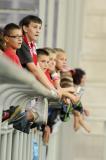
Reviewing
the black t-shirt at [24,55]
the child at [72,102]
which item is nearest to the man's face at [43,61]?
the child at [72,102]

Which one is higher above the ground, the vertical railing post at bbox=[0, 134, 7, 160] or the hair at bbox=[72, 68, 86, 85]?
the hair at bbox=[72, 68, 86, 85]

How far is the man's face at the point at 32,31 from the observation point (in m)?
3.90

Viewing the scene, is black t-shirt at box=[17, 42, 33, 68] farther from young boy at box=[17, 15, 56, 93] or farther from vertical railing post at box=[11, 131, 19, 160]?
vertical railing post at box=[11, 131, 19, 160]

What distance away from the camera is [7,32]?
3410 mm

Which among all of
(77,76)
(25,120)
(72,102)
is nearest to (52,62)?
(72,102)

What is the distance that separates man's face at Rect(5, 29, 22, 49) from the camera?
335 cm

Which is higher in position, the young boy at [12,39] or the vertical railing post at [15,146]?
the young boy at [12,39]

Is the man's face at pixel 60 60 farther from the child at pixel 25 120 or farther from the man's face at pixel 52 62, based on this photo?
the child at pixel 25 120

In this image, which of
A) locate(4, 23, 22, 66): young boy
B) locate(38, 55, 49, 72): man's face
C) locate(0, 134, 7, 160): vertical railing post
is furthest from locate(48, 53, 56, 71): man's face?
locate(0, 134, 7, 160): vertical railing post

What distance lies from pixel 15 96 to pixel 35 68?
1387 mm

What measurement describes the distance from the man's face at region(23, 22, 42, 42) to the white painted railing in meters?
0.91

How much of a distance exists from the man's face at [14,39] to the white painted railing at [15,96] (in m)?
0.42

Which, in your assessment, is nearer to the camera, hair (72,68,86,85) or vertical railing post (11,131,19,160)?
vertical railing post (11,131,19,160)

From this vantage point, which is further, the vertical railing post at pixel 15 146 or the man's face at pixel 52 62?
the man's face at pixel 52 62
